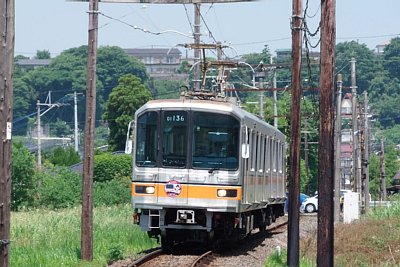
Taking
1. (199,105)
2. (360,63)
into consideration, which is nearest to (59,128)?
(360,63)

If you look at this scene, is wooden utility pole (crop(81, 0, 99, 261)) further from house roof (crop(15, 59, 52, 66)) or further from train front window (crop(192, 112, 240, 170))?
house roof (crop(15, 59, 52, 66))

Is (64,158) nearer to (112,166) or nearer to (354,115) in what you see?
(112,166)

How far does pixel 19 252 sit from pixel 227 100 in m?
5.82

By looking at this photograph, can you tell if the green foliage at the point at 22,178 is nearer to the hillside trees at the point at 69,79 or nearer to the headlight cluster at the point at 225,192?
the headlight cluster at the point at 225,192

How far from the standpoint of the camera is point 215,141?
69.9ft

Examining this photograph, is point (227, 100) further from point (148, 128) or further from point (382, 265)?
point (382, 265)

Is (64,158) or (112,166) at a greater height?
(64,158)

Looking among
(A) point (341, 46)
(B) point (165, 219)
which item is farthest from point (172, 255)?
(A) point (341, 46)

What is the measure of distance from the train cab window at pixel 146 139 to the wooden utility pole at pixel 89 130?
137 cm

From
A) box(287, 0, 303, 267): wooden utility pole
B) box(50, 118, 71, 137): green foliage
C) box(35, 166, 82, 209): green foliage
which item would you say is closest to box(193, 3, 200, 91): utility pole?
box(287, 0, 303, 267): wooden utility pole

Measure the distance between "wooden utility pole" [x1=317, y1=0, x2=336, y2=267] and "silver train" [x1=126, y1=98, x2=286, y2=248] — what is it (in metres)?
3.92

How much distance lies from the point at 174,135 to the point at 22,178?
31.8 meters

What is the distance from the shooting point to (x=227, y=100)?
23.4 meters

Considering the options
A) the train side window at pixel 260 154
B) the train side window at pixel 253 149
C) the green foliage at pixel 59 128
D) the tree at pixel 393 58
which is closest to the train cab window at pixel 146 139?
the train side window at pixel 253 149
